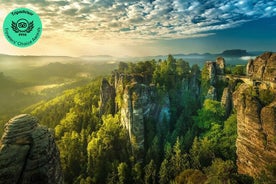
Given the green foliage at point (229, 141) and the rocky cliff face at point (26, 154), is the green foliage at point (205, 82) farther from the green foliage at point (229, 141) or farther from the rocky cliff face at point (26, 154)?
the rocky cliff face at point (26, 154)

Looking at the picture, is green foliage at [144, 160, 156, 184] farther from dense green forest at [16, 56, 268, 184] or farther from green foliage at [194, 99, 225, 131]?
green foliage at [194, 99, 225, 131]

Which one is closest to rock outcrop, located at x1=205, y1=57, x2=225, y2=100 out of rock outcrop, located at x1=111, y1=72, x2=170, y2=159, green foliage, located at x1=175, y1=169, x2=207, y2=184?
rock outcrop, located at x1=111, y1=72, x2=170, y2=159

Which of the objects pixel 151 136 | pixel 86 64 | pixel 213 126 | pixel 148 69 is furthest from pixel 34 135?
pixel 86 64

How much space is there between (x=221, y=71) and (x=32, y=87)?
10537cm

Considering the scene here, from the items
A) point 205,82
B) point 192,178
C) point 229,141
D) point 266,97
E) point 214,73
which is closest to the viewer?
point 192,178

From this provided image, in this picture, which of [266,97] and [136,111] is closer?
[266,97]

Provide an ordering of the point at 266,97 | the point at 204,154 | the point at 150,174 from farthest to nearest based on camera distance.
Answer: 1. the point at 204,154
2. the point at 150,174
3. the point at 266,97

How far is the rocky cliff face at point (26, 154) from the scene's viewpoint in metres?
9.53

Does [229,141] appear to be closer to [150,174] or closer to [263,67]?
[150,174]

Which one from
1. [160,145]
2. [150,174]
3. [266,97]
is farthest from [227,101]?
[150,174]

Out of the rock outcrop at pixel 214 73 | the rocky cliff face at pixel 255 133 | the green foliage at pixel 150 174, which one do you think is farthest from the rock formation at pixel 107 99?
the rocky cliff face at pixel 255 133

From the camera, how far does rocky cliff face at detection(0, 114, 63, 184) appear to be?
31.3 feet

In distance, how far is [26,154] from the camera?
988cm

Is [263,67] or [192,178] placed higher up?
[263,67]
